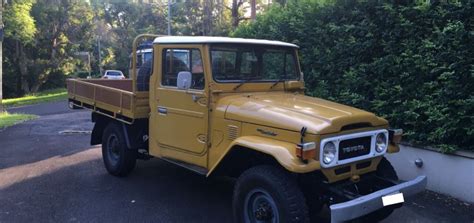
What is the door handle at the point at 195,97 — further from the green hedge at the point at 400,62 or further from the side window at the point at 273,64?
the green hedge at the point at 400,62

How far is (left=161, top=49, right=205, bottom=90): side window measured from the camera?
5.20 meters

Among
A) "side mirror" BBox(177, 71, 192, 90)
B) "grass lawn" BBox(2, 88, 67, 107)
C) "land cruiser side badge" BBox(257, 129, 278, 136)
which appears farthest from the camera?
"grass lawn" BBox(2, 88, 67, 107)

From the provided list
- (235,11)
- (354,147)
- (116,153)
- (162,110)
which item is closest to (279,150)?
(354,147)

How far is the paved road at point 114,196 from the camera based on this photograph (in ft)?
17.2

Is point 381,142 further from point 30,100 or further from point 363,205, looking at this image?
point 30,100

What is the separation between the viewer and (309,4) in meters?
8.12

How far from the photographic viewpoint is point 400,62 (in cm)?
625

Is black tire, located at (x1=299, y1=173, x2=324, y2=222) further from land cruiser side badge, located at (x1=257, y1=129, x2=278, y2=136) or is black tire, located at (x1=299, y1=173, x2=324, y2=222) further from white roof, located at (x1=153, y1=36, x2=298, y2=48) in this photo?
white roof, located at (x1=153, y1=36, x2=298, y2=48)

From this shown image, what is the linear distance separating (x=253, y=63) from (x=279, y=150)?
180 cm

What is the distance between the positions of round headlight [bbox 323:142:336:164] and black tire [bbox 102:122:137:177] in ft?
11.7

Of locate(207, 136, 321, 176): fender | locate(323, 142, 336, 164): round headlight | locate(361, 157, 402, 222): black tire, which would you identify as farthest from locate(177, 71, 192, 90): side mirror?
locate(361, 157, 402, 222): black tire

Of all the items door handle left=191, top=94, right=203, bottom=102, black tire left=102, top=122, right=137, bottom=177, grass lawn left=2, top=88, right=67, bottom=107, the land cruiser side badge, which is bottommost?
grass lawn left=2, top=88, right=67, bottom=107

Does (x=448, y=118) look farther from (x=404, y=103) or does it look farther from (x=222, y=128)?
(x=222, y=128)

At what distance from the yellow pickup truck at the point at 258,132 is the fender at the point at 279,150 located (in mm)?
10
